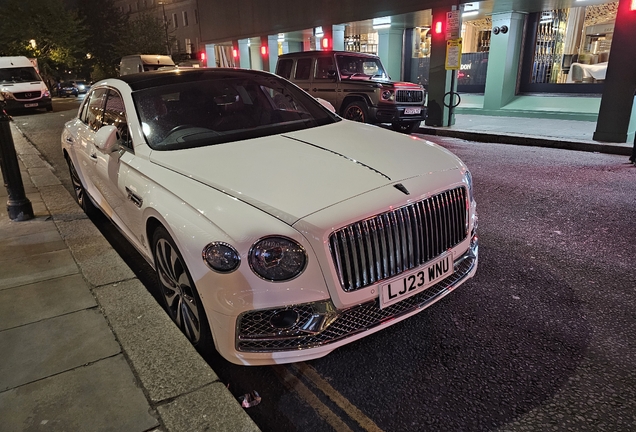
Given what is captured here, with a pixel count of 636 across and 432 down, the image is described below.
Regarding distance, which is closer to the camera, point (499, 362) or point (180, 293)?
point (499, 362)

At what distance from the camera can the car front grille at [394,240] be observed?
2357 millimetres

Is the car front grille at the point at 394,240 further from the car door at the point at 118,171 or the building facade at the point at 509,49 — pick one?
the building facade at the point at 509,49

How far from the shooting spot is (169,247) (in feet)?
9.43

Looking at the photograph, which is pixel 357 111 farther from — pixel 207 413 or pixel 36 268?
pixel 207 413

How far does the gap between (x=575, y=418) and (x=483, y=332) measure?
0.81 m

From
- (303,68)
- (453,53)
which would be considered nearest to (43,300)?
(303,68)

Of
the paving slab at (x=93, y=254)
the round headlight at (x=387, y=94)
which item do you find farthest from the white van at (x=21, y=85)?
the paving slab at (x=93, y=254)

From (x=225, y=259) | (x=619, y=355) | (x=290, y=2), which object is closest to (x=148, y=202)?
(x=225, y=259)

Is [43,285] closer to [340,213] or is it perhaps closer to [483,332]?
[340,213]

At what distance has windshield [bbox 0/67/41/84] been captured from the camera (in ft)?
67.2

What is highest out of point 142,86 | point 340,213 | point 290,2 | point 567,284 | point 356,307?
point 290,2

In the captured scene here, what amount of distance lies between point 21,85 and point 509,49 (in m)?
20.3

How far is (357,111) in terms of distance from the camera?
1139cm

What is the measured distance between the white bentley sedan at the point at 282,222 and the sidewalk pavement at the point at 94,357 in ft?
0.76
